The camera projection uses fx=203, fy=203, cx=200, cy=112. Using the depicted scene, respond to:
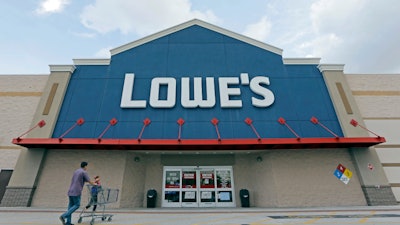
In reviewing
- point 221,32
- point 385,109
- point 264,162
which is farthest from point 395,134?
point 221,32

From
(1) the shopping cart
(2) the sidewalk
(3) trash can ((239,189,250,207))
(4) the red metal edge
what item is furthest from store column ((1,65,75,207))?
(3) trash can ((239,189,250,207))

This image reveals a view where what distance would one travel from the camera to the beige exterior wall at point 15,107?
12.2 meters

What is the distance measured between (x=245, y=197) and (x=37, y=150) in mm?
12160

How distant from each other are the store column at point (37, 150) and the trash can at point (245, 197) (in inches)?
447

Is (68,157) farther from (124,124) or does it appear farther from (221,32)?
(221,32)

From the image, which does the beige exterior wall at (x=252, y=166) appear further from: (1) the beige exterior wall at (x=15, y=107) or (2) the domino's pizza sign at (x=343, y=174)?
(2) the domino's pizza sign at (x=343, y=174)

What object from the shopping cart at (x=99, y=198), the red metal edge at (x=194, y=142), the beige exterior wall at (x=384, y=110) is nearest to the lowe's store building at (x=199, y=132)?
the red metal edge at (x=194, y=142)

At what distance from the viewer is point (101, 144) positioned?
1066 centimetres

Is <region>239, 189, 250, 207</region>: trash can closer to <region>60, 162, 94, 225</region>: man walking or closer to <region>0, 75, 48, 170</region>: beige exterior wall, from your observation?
<region>60, 162, 94, 225</region>: man walking

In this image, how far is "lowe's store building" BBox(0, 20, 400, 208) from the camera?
35.9 ft

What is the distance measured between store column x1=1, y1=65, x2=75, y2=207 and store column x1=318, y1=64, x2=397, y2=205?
17421 millimetres

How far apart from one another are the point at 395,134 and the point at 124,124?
16667mm

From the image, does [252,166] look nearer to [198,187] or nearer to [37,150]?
[198,187]

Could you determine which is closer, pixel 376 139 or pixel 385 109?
pixel 376 139
